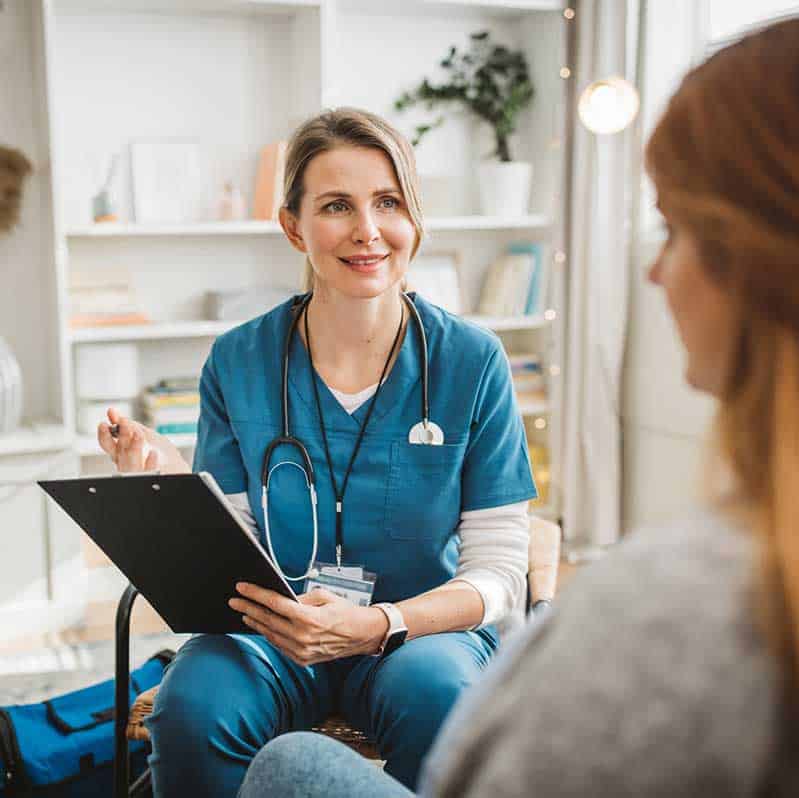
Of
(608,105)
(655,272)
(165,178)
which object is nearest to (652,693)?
(655,272)

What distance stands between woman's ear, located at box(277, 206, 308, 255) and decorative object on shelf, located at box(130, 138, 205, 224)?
164 cm

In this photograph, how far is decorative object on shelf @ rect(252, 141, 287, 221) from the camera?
3.39 metres

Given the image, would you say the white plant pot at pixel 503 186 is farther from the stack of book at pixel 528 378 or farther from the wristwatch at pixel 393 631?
the wristwatch at pixel 393 631

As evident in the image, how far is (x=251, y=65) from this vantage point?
3.54m

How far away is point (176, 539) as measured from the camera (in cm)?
138

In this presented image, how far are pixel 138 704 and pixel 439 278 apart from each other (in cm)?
233

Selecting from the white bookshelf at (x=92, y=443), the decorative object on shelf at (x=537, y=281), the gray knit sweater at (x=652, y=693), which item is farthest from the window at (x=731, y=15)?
the gray knit sweater at (x=652, y=693)

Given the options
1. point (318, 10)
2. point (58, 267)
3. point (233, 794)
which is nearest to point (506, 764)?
point (233, 794)

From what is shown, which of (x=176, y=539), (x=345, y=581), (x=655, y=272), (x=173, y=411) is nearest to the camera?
(x=655, y=272)

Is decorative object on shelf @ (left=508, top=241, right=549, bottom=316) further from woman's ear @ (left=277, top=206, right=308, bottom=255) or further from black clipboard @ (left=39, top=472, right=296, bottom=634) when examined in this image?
black clipboard @ (left=39, top=472, right=296, bottom=634)

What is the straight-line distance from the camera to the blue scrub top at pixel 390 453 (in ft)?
5.55

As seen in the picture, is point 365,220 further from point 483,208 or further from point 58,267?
point 483,208

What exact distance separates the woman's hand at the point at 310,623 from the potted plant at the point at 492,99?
2.44 m

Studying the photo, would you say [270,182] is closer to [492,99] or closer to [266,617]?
[492,99]
